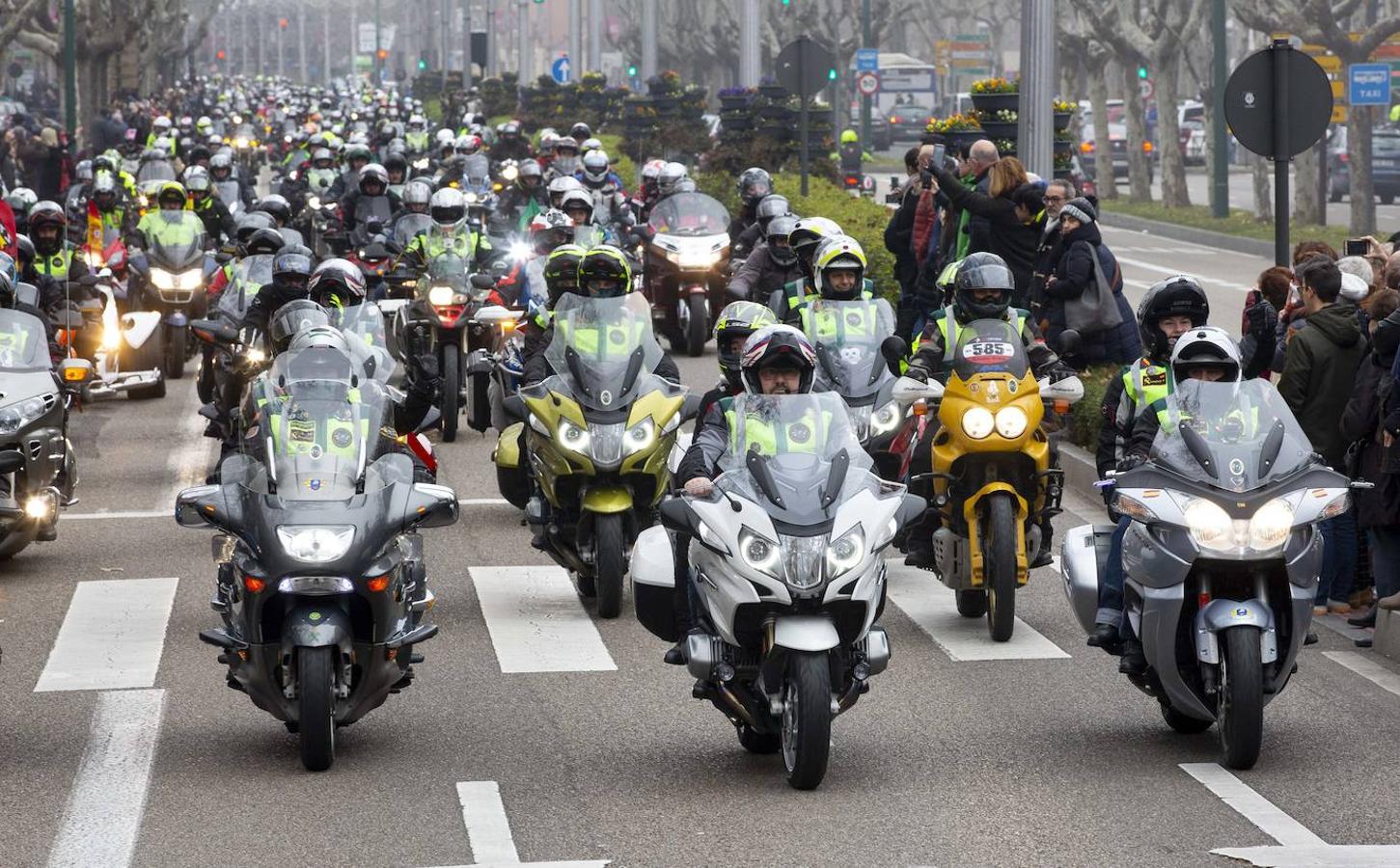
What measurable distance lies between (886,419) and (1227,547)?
15.5 feet

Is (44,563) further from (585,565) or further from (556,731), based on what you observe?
(556,731)

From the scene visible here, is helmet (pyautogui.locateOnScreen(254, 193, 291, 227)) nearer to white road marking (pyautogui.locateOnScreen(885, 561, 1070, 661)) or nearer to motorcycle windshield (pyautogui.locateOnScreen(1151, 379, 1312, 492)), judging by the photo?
white road marking (pyautogui.locateOnScreen(885, 561, 1070, 661))

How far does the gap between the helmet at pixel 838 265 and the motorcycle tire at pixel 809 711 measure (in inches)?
194

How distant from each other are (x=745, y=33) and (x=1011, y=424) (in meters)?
29.7

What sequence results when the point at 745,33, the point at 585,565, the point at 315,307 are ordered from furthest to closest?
1. the point at 745,33
2. the point at 585,565
3. the point at 315,307

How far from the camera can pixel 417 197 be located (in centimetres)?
2205

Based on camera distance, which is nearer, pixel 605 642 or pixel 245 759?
pixel 245 759

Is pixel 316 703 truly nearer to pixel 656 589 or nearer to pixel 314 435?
pixel 314 435

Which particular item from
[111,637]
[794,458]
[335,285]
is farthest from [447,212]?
[794,458]

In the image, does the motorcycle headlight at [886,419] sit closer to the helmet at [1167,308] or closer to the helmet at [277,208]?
the helmet at [1167,308]

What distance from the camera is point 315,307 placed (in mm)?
11539

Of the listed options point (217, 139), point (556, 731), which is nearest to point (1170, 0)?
point (217, 139)

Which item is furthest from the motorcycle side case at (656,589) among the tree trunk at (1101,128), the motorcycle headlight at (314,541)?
the tree trunk at (1101,128)

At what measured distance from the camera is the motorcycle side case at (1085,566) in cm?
993
